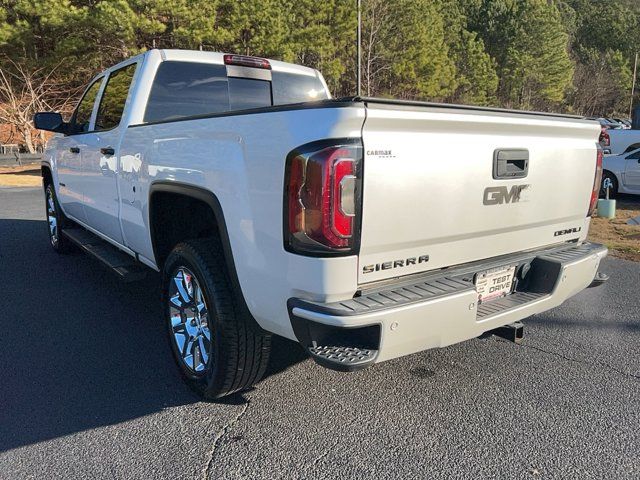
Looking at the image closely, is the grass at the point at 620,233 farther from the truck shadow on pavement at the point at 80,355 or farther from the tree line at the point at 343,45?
the tree line at the point at 343,45

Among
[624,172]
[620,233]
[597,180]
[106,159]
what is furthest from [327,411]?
[624,172]

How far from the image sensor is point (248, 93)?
4.60m

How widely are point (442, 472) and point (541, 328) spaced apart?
6.90ft

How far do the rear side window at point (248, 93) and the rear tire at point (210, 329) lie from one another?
1929mm

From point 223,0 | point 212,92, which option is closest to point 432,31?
point 223,0

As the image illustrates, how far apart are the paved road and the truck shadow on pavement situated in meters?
0.01

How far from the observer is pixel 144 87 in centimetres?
398

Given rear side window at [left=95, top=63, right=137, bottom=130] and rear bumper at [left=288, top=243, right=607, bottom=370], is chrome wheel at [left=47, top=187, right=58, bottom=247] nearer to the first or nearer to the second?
rear side window at [left=95, top=63, right=137, bottom=130]

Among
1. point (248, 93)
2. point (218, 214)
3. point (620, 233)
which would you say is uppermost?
point (248, 93)

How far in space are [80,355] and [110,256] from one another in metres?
1.01

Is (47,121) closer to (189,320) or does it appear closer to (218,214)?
(189,320)

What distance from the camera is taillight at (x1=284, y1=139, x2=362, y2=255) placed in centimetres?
213

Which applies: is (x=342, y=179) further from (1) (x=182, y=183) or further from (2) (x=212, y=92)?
(2) (x=212, y=92)

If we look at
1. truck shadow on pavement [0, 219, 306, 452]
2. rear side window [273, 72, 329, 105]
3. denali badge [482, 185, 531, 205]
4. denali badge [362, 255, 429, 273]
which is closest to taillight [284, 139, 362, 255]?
denali badge [362, 255, 429, 273]
